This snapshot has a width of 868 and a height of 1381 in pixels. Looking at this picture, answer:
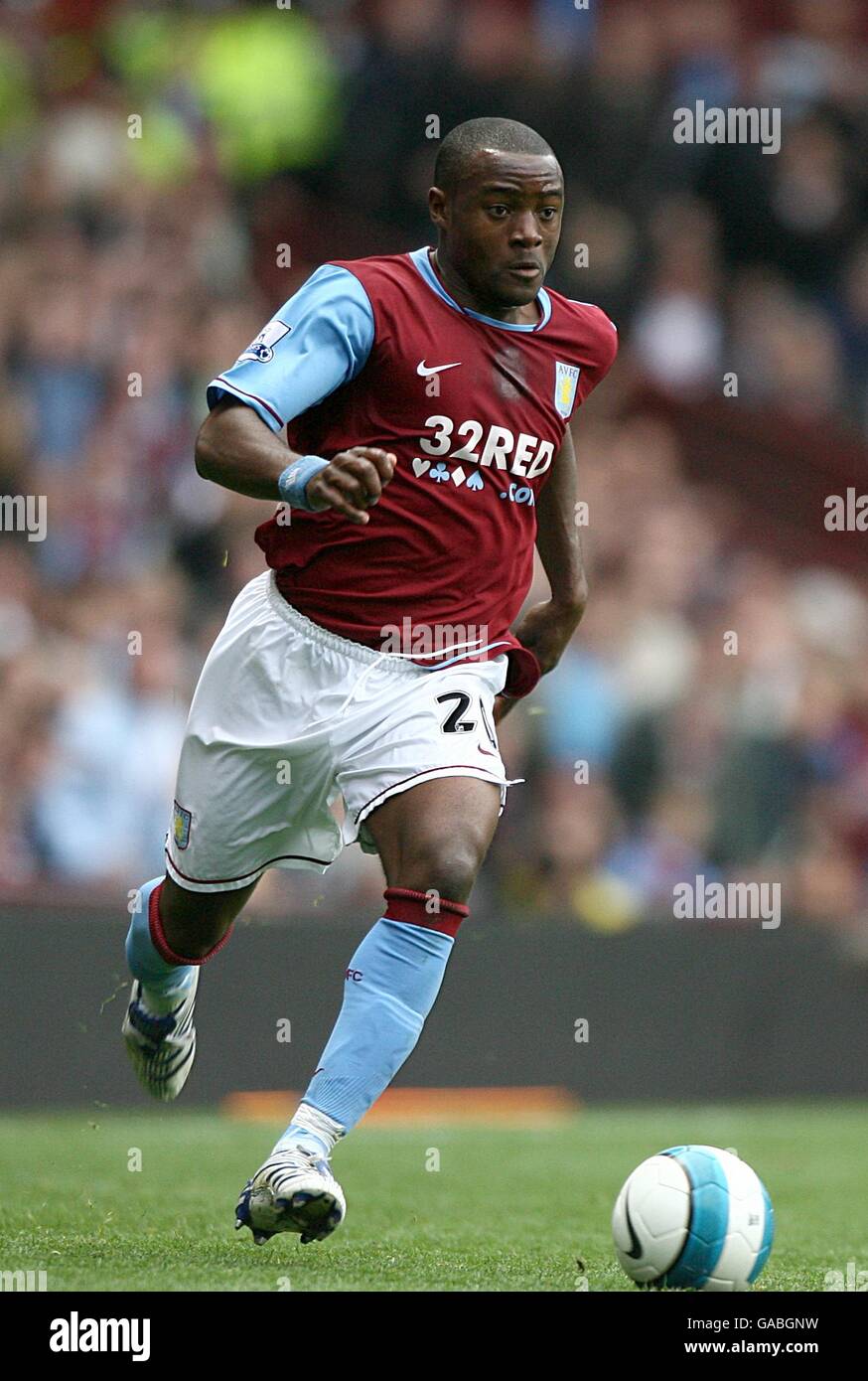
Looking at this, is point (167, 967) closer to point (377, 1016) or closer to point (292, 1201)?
point (377, 1016)

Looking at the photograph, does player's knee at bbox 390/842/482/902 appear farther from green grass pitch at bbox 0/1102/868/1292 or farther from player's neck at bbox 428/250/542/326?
player's neck at bbox 428/250/542/326

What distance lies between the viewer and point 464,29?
47.1 ft

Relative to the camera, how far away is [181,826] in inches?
230

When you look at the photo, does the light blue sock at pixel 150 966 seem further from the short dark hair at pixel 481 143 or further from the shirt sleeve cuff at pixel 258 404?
the short dark hair at pixel 481 143

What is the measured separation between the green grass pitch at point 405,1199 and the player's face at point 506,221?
2.41 m

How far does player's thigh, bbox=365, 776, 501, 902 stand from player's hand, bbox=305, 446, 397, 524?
76cm

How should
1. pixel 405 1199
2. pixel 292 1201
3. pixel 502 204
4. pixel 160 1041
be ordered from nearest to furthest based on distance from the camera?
pixel 292 1201, pixel 502 204, pixel 160 1041, pixel 405 1199

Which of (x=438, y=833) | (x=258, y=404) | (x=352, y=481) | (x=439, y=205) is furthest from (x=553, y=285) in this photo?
(x=352, y=481)

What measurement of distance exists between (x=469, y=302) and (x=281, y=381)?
0.63 m

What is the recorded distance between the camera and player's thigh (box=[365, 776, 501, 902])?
5059 mm
